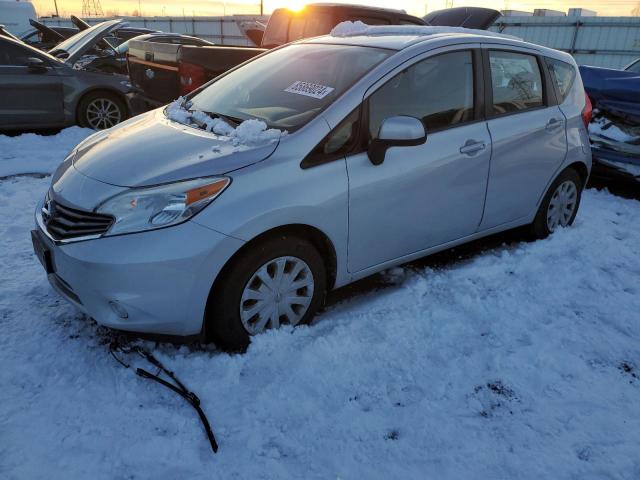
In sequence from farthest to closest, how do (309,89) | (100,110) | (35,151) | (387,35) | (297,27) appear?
(100,110) → (297,27) → (35,151) → (387,35) → (309,89)

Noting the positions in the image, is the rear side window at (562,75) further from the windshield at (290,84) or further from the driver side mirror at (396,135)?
the driver side mirror at (396,135)

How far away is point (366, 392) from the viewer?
262 cm

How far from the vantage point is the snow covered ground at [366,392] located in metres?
2.22

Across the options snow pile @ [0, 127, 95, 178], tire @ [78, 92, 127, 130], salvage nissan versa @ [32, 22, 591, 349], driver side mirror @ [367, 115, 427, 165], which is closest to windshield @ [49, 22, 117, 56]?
tire @ [78, 92, 127, 130]

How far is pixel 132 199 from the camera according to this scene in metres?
2.57

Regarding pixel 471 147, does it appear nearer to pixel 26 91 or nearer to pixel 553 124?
pixel 553 124

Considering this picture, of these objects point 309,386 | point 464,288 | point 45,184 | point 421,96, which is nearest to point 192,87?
point 45,184

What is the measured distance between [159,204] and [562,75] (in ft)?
11.6

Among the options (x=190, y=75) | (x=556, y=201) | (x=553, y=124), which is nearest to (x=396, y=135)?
(x=553, y=124)

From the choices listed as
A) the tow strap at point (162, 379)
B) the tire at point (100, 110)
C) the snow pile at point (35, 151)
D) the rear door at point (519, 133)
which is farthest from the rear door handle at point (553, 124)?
the tire at point (100, 110)

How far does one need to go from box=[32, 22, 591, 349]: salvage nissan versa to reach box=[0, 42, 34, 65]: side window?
5.02 meters

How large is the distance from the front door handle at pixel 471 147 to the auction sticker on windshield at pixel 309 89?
3.27 feet

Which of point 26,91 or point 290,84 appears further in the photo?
point 26,91

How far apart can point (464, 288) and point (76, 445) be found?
246 centimetres
